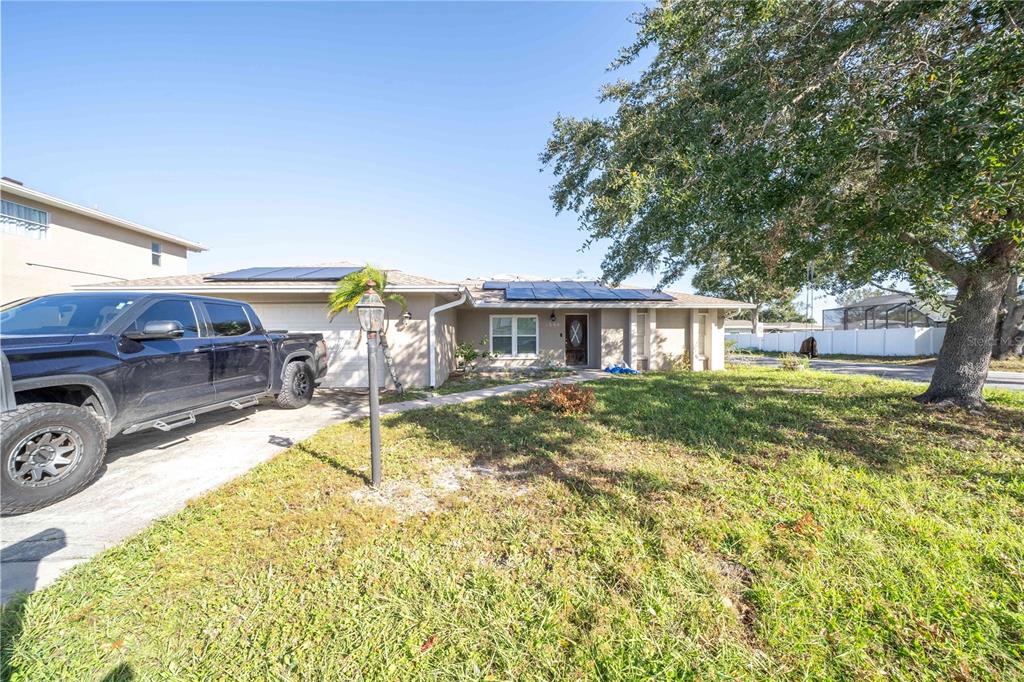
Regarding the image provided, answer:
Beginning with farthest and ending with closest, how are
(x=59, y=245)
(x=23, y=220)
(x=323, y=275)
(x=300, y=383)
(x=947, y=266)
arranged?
(x=59, y=245), (x=23, y=220), (x=323, y=275), (x=300, y=383), (x=947, y=266)

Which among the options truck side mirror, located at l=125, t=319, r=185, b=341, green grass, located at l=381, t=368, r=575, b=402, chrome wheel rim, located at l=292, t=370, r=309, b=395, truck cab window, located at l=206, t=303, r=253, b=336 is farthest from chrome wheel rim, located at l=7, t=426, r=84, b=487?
green grass, located at l=381, t=368, r=575, b=402

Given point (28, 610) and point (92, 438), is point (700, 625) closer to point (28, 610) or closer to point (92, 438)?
point (28, 610)

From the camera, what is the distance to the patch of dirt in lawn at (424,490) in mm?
3434

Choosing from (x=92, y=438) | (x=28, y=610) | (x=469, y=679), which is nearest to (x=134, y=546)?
(x=28, y=610)

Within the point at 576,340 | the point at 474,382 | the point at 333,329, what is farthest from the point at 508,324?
the point at 333,329

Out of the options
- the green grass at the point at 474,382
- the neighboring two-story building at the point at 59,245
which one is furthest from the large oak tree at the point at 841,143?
the neighboring two-story building at the point at 59,245

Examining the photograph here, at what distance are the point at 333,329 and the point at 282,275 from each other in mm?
2312

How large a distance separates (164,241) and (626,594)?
23.9 m

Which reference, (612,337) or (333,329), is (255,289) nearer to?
(333,329)

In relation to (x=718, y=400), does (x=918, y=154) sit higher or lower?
higher

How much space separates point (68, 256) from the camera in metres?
13.3

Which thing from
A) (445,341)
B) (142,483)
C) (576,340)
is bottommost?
(142,483)

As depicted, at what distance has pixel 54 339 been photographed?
360 cm

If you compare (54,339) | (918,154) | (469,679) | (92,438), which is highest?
(918,154)
